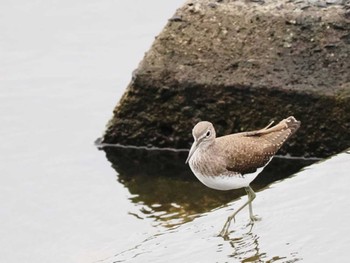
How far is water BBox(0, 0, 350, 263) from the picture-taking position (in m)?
7.85

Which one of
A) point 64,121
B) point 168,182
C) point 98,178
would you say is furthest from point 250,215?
point 64,121

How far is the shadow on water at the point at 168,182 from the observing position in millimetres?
9961

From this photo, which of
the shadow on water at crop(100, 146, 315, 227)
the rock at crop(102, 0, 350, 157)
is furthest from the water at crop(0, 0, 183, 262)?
the rock at crop(102, 0, 350, 157)

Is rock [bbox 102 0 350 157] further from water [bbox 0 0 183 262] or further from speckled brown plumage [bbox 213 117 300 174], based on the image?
speckled brown plumage [bbox 213 117 300 174]

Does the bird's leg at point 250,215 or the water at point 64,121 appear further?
the water at point 64,121

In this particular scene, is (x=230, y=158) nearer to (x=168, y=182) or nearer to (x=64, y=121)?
(x=168, y=182)

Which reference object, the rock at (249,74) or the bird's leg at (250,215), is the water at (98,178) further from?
the rock at (249,74)

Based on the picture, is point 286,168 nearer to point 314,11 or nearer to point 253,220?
point 314,11

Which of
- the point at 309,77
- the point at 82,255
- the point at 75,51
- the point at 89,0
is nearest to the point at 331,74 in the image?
the point at 309,77

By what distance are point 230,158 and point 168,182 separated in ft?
7.91

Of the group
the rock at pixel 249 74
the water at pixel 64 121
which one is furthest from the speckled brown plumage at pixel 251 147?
the water at pixel 64 121

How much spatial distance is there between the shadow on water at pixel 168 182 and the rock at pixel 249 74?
24cm

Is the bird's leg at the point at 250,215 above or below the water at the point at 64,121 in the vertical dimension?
below

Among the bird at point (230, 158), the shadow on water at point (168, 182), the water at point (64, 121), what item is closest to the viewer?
the bird at point (230, 158)
